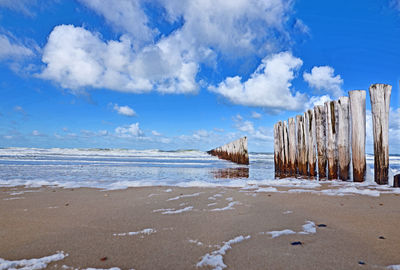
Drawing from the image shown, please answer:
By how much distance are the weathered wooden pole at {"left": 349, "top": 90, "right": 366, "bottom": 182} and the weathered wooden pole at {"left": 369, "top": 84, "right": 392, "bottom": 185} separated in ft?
1.29

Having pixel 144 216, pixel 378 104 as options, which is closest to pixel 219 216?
pixel 144 216

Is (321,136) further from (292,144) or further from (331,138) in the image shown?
(292,144)

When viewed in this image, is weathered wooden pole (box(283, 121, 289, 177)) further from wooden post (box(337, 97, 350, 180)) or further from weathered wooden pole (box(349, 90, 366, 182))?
weathered wooden pole (box(349, 90, 366, 182))

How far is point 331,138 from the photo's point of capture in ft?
18.9

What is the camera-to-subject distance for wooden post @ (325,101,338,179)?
18.6 ft

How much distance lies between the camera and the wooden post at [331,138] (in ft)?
18.6

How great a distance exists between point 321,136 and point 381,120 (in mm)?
1605

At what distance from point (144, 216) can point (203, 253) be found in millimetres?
1131

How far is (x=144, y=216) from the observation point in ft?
8.33

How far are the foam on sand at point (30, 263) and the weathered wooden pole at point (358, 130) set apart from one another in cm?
528

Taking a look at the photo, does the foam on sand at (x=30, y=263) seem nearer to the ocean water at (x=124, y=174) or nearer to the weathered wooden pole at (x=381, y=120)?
the ocean water at (x=124, y=174)

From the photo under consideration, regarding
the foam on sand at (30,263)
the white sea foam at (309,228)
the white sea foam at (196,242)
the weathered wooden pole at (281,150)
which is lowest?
the foam on sand at (30,263)

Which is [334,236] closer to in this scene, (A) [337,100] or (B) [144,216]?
(B) [144,216]

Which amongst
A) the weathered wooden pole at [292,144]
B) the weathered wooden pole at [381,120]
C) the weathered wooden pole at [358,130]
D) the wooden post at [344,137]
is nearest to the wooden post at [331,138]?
Result: the wooden post at [344,137]
